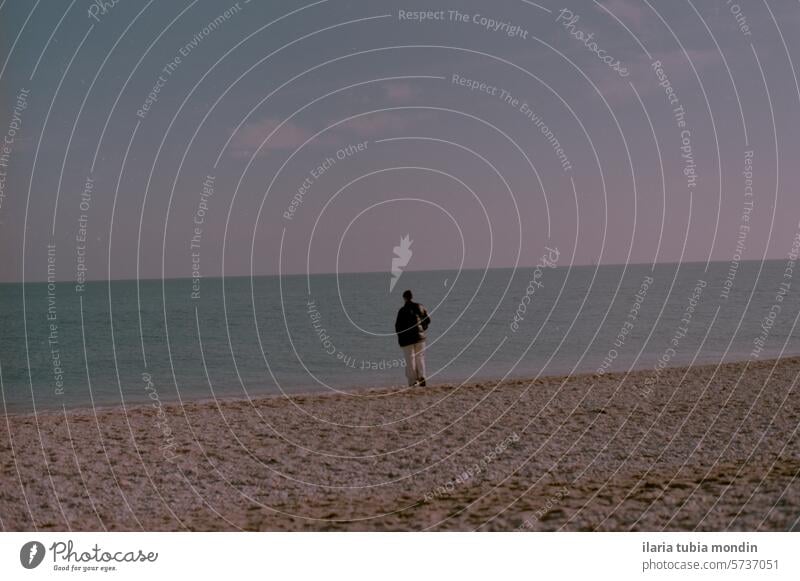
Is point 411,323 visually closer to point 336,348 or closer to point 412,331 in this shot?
point 412,331

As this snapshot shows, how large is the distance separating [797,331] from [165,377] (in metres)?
30.6

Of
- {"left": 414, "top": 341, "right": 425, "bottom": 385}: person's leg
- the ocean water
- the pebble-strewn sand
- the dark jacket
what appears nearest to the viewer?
the pebble-strewn sand

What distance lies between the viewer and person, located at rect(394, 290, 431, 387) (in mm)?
17391

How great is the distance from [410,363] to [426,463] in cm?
680

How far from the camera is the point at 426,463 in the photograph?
11.8 meters

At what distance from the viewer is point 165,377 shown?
111ft

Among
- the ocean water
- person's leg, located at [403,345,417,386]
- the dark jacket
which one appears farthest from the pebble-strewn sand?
the ocean water

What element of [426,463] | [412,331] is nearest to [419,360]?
[412,331]

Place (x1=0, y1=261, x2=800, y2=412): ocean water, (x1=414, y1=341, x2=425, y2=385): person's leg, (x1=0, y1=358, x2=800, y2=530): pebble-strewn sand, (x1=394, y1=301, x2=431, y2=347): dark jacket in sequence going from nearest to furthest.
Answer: (x1=0, y1=358, x2=800, y2=530): pebble-strewn sand
(x1=394, y1=301, x2=431, y2=347): dark jacket
(x1=414, y1=341, x2=425, y2=385): person's leg
(x1=0, y1=261, x2=800, y2=412): ocean water

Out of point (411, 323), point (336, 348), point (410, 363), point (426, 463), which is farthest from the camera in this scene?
point (336, 348)

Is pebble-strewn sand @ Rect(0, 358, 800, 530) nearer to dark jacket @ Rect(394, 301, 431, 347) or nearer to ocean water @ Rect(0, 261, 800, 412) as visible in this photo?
dark jacket @ Rect(394, 301, 431, 347)
